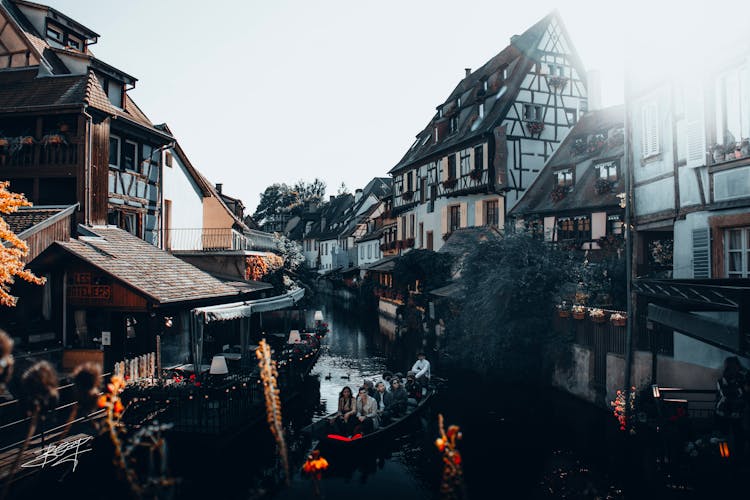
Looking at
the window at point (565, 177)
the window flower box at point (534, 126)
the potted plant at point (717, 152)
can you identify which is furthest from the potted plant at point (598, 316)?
the window flower box at point (534, 126)

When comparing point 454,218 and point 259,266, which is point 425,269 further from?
point 259,266

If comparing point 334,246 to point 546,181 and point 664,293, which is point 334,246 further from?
point 664,293

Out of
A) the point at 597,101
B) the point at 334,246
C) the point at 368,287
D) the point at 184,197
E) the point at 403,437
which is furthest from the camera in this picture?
the point at 334,246

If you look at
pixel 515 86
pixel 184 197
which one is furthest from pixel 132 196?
pixel 515 86

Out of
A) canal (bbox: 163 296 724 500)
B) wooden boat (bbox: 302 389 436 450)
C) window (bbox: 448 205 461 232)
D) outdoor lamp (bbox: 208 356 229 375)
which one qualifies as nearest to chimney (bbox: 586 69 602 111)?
window (bbox: 448 205 461 232)

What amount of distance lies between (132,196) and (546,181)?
63.3 feet

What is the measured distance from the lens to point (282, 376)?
16.3 m

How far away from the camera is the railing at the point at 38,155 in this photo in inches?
698

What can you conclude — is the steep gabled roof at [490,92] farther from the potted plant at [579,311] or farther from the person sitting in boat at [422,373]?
the person sitting in boat at [422,373]

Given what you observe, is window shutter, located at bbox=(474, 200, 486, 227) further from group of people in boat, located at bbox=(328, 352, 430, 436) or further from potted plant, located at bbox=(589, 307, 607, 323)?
group of people in boat, located at bbox=(328, 352, 430, 436)

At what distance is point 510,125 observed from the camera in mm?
30219

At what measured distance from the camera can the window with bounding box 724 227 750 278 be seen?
11172mm

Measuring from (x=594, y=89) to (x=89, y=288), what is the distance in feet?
87.3

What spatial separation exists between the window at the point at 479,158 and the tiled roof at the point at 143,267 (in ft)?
56.1
